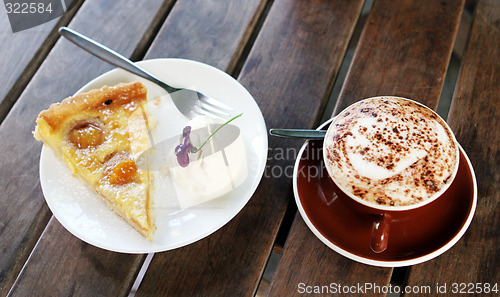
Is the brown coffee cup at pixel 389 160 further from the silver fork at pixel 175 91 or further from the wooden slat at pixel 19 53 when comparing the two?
the wooden slat at pixel 19 53

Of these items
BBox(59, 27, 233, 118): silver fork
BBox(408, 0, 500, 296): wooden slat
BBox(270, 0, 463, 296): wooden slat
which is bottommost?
BBox(408, 0, 500, 296): wooden slat

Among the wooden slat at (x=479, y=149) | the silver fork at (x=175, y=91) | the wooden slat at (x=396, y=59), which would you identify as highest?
the silver fork at (x=175, y=91)

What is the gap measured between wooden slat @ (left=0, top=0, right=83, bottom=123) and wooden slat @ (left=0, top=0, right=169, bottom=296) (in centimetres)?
4

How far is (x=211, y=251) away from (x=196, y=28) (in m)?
0.62

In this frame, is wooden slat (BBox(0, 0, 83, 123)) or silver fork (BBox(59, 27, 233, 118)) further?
wooden slat (BBox(0, 0, 83, 123))

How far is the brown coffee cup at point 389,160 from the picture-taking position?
30.1 inches

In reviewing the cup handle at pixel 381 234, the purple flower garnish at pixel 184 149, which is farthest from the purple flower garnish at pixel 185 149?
the cup handle at pixel 381 234

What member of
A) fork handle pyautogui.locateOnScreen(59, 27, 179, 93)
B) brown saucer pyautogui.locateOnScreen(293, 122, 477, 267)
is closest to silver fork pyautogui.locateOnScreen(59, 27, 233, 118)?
fork handle pyautogui.locateOnScreen(59, 27, 179, 93)

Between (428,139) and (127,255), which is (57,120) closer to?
(127,255)

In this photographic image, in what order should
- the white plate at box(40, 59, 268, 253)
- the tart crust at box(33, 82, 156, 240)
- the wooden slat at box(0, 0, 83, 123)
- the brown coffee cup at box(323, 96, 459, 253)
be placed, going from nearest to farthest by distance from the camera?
the brown coffee cup at box(323, 96, 459, 253), the white plate at box(40, 59, 268, 253), the tart crust at box(33, 82, 156, 240), the wooden slat at box(0, 0, 83, 123)

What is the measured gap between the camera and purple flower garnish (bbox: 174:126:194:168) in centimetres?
95

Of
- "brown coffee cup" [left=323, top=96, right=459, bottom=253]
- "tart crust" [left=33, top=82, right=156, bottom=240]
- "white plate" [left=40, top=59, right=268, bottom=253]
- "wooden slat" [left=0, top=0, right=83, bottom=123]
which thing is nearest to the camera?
"brown coffee cup" [left=323, top=96, right=459, bottom=253]

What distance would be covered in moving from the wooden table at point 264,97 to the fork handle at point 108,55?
8 centimetres

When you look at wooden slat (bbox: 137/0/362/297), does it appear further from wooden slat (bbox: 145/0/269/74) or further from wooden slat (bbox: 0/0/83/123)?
wooden slat (bbox: 0/0/83/123)
